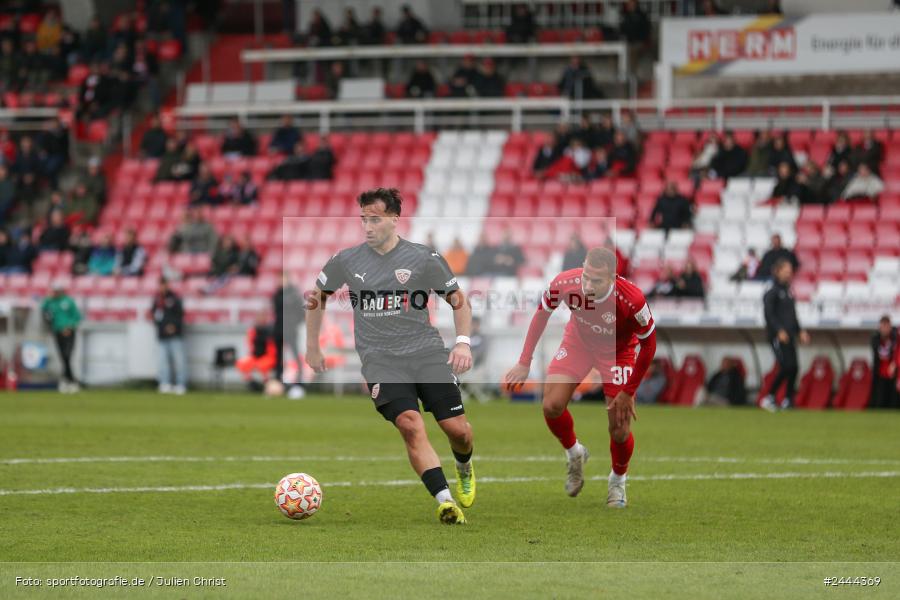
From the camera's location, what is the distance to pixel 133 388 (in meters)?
27.9

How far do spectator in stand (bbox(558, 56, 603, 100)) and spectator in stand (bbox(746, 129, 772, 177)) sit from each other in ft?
14.6

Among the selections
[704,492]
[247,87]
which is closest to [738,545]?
[704,492]

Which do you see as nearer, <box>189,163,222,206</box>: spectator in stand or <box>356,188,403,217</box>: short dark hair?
<box>356,188,403,217</box>: short dark hair

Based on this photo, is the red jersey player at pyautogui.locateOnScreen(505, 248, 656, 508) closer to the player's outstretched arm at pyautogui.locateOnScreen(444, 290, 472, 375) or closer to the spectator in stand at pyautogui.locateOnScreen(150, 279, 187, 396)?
the player's outstretched arm at pyautogui.locateOnScreen(444, 290, 472, 375)

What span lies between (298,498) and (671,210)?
17.5 m

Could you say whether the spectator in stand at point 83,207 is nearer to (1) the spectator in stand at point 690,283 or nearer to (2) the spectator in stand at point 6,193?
(2) the spectator in stand at point 6,193

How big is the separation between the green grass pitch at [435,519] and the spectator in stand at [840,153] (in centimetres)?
900

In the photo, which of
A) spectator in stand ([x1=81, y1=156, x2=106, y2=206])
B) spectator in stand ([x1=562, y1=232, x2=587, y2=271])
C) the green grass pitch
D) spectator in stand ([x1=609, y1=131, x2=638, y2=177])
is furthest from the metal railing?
the green grass pitch

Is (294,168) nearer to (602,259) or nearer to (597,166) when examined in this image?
(597,166)

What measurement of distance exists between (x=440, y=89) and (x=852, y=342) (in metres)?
11.6

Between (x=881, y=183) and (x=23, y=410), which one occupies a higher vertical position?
(x=881, y=183)

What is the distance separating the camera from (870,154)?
26719 millimetres

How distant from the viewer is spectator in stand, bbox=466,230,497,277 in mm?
26094

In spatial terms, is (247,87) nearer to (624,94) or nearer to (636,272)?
(624,94)
